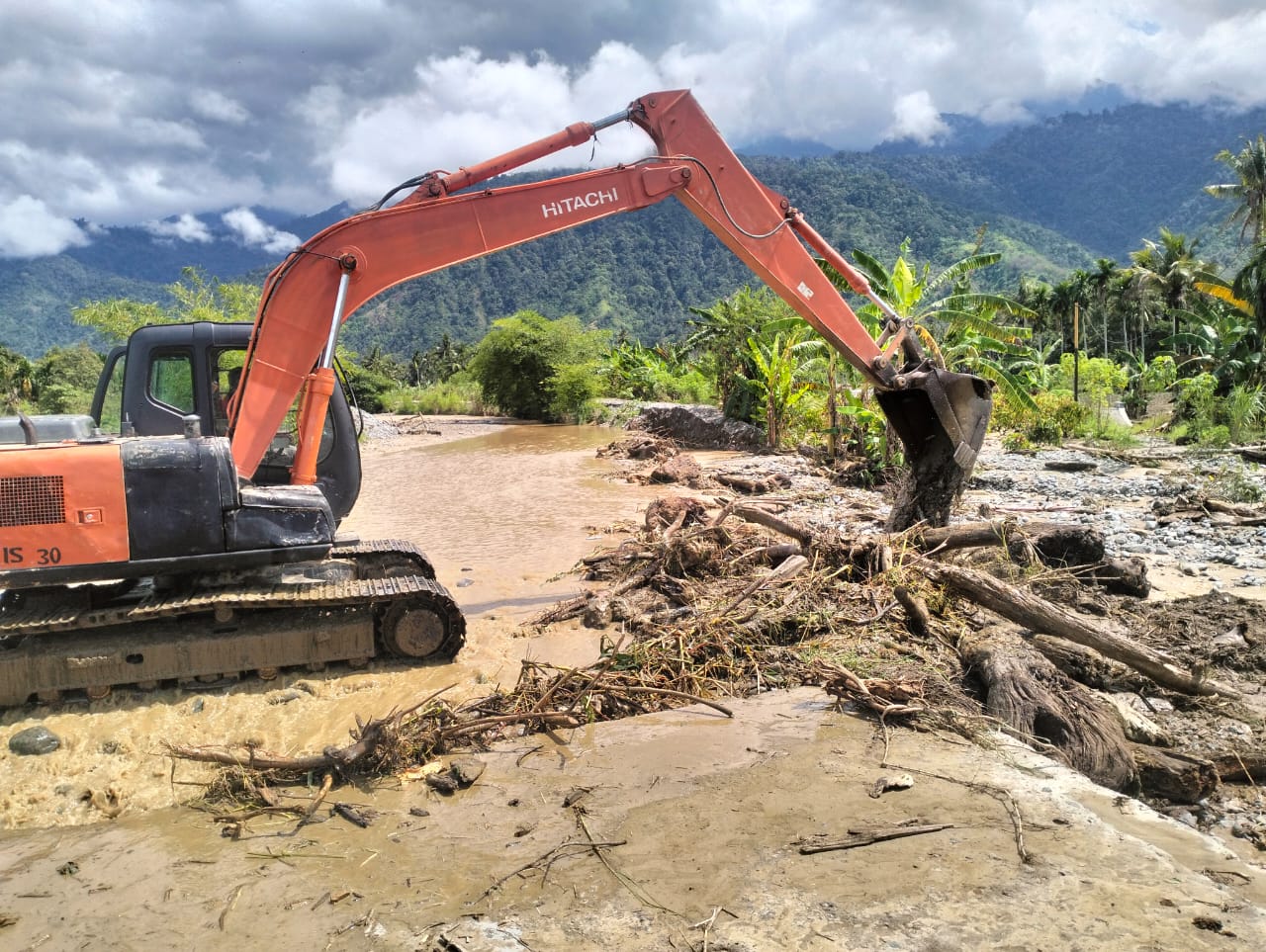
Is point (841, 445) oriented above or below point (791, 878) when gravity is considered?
above

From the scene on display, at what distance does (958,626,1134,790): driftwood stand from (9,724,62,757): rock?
514 centimetres

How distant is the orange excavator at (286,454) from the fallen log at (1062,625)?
1.80 m

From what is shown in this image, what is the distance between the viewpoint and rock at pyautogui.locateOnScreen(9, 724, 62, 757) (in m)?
4.40

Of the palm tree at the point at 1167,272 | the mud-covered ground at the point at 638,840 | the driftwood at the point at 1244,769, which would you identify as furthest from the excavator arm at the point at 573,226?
the palm tree at the point at 1167,272

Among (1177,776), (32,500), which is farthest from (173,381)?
(1177,776)

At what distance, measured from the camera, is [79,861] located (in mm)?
3391

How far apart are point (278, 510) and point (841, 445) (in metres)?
12.5

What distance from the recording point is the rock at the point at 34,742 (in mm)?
4398

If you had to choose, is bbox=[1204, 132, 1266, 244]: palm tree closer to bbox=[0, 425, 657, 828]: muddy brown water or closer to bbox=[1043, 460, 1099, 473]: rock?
bbox=[1043, 460, 1099, 473]: rock

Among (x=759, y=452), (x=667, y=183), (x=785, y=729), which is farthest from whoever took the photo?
(x=759, y=452)

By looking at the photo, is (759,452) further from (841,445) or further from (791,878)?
(791,878)

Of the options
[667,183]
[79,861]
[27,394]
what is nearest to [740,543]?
[667,183]

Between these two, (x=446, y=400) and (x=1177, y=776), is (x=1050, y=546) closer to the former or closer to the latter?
(x=1177, y=776)

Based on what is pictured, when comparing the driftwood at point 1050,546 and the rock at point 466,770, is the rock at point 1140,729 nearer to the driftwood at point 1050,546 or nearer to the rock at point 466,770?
the driftwood at point 1050,546
